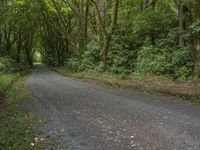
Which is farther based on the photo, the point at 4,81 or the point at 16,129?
the point at 4,81

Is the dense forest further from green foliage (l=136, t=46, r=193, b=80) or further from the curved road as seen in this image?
the curved road

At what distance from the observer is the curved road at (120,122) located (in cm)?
627

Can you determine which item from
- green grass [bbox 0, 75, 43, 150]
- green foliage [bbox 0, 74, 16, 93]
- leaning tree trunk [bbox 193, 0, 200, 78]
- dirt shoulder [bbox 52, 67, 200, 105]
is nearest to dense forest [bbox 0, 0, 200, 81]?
leaning tree trunk [bbox 193, 0, 200, 78]

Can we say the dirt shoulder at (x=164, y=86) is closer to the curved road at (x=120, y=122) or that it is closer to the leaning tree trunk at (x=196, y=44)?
the curved road at (x=120, y=122)

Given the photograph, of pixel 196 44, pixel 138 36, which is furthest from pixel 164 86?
pixel 138 36

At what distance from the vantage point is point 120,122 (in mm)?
7914

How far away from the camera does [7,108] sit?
10.4m

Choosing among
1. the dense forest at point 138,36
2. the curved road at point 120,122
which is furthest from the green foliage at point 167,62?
the curved road at point 120,122

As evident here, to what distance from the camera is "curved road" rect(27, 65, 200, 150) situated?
6272 mm

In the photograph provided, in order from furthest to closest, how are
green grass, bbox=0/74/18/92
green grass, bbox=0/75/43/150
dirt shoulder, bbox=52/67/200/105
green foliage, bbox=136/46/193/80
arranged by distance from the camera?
green grass, bbox=0/74/18/92
green foliage, bbox=136/46/193/80
dirt shoulder, bbox=52/67/200/105
green grass, bbox=0/75/43/150

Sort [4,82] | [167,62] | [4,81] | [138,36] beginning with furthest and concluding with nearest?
[138,36] < [4,81] < [4,82] < [167,62]

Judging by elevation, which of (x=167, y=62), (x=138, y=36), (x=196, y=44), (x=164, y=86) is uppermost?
(x=138, y=36)

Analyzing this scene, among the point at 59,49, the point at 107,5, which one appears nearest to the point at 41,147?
the point at 107,5

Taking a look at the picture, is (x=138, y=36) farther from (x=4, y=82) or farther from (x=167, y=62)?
(x=4, y=82)
